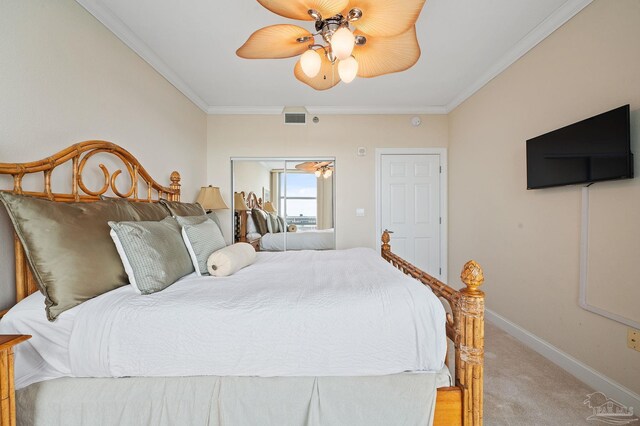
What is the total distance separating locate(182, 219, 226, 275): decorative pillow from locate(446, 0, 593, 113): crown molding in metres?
3.06

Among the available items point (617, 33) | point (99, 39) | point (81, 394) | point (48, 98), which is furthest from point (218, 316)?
point (617, 33)

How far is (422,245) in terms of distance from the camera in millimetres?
4008

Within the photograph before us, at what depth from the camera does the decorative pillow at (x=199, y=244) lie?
5.82 feet

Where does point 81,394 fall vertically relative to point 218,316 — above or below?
below

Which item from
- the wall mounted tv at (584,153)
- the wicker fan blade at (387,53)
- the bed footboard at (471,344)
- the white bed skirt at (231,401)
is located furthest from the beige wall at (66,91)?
the wall mounted tv at (584,153)

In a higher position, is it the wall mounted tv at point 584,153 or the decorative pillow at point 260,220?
the wall mounted tv at point 584,153

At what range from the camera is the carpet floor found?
1.57 m

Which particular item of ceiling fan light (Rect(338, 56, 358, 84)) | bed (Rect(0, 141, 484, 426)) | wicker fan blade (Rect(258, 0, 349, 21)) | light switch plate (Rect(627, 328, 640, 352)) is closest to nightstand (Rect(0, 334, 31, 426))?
bed (Rect(0, 141, 484, 426))

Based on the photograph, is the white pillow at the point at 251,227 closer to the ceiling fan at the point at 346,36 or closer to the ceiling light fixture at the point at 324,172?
the ceiling light fixture at the point at 324,172

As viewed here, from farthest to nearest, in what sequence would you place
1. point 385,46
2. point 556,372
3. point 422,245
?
point 422,245 < point 556,372 < point 385,46

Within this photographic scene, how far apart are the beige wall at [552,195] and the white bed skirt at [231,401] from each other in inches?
62.2

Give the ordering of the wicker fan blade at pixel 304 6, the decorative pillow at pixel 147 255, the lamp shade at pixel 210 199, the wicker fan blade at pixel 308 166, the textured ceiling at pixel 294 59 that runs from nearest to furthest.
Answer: the wicker fan blade at pixel 304 6 → the decorative pillow at pixel 147 255 → the textured ceiling at pixel 294 59 → the lamp shade at pixel 210 199 → the wicker fan blade at pixel 308 166

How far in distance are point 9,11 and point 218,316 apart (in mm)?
1938

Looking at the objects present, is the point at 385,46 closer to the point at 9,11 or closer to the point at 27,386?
the point at 9,11
